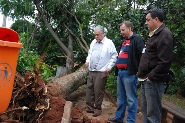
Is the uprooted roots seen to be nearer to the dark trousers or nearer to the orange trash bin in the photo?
the orange trash bin

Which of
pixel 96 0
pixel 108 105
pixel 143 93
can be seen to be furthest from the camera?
pixel 96 0

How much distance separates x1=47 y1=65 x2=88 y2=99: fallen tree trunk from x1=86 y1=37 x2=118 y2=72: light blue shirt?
69 cm

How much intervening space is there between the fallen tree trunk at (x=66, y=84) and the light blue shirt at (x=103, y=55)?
688 mm

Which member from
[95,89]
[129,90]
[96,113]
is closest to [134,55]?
[129,90]

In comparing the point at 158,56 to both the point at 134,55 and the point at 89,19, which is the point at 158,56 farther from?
the point at 89,19

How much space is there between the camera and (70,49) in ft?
33.8

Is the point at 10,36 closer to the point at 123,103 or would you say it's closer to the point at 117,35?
the point at 123,103

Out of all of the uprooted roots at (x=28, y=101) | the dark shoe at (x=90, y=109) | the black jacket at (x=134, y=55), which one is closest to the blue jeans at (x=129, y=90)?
the black jacket at (x=134, y=55)


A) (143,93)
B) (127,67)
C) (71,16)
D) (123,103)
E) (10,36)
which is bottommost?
(123,103)

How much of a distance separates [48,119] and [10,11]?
883cm

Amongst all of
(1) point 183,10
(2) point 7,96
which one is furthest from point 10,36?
(1) point 183,10

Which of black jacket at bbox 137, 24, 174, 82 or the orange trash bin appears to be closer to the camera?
the orange trash bin

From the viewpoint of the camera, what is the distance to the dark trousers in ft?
17.1

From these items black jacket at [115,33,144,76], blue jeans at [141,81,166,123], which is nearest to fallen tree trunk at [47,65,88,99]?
black jacket at [115,33,144,76]
